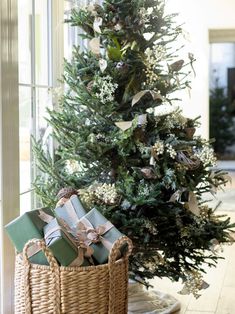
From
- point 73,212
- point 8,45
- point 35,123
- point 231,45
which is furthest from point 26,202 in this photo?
point 231,45

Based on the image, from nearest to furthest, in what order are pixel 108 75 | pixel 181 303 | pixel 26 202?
pixel 108 75 < pixel 26 202 < pixel 181 303

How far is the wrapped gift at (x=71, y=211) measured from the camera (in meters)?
2.39

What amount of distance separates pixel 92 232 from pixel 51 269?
280 millimetres

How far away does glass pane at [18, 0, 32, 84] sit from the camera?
289 cm

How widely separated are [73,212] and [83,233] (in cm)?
17

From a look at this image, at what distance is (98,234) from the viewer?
2.26 metres

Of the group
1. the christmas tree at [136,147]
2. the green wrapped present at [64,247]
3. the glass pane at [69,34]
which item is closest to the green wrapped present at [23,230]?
the green wrapped present at [64,247]

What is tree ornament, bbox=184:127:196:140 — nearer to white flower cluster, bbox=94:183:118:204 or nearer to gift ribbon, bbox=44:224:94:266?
white flower cluster, bbox=94:183:118:204

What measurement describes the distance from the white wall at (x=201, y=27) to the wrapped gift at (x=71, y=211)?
4797 millimetres

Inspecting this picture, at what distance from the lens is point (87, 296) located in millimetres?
2082

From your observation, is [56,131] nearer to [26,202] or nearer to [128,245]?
[26,202]

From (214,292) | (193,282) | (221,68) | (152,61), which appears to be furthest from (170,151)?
(221,68)

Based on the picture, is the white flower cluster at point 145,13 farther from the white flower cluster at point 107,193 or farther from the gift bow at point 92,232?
the gift bow at point 92,232

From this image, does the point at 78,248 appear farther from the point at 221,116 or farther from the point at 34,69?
the point at 221,116
